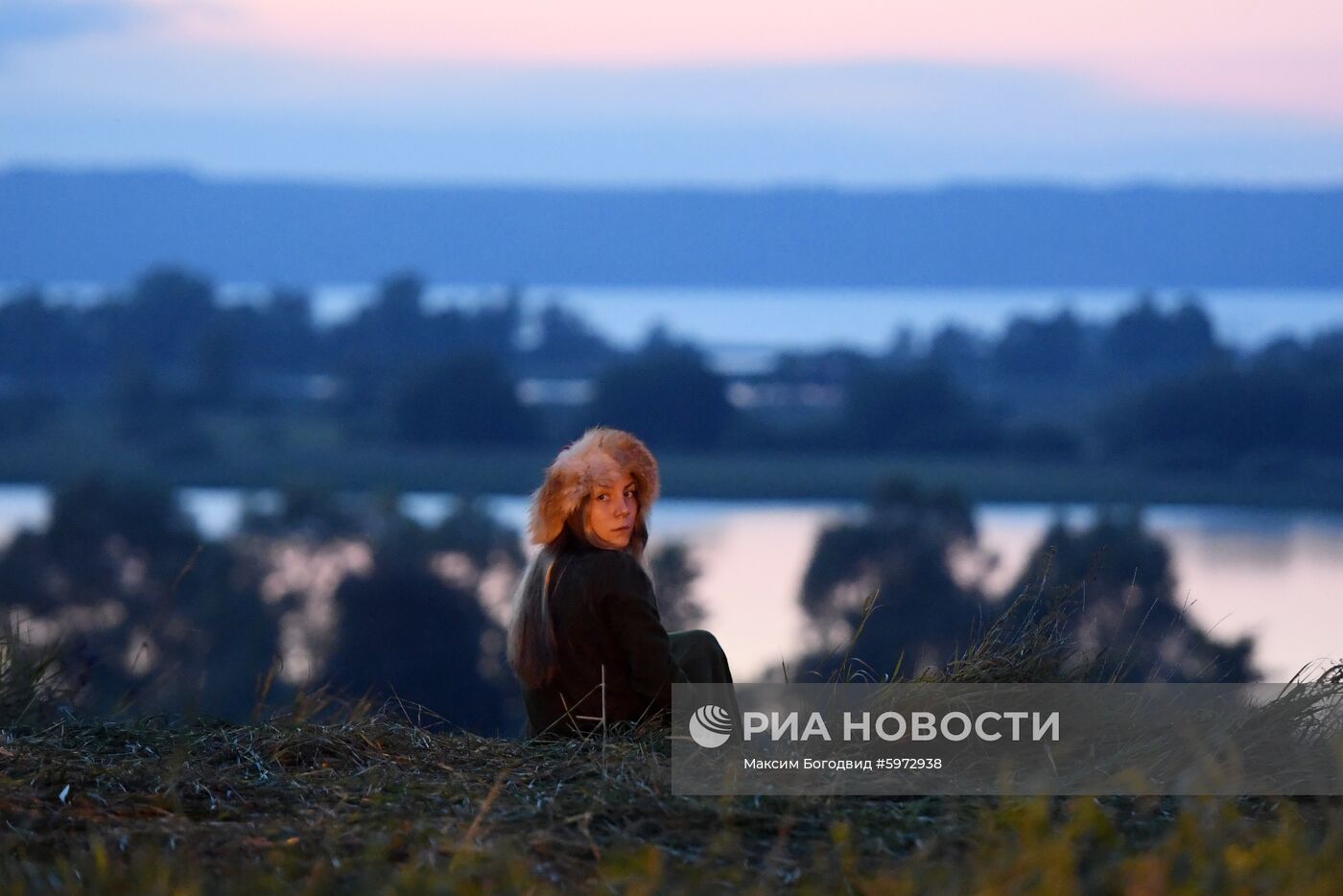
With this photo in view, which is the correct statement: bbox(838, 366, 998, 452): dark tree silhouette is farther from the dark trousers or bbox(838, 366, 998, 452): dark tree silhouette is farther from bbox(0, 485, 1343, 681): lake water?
the dark trousers

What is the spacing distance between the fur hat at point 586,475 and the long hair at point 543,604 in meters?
0.03

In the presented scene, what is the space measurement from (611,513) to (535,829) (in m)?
1.33

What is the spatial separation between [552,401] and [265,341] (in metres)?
23.7

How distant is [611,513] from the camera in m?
4.66

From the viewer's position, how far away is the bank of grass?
3.08m

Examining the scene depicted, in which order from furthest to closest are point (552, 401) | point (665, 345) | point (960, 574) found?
point (665, 345)
point (552, 401)
point (960, 574)

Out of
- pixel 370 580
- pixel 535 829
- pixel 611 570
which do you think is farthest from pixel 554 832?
pixel 370 580

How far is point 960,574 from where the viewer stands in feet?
155

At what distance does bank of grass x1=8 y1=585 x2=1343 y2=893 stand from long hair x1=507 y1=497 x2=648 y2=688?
0.30 meters

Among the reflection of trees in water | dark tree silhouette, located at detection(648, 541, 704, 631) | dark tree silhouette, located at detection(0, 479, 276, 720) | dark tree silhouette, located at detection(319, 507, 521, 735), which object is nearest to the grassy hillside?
the reflection of trees in water

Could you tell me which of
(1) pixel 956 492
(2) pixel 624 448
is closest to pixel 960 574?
(1) pixel 956 492

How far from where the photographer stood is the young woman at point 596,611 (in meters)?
4.50

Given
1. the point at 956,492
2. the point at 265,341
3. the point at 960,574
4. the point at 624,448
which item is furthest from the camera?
the point at 265,341

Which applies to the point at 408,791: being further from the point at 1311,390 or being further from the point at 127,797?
the point at 1311,390
